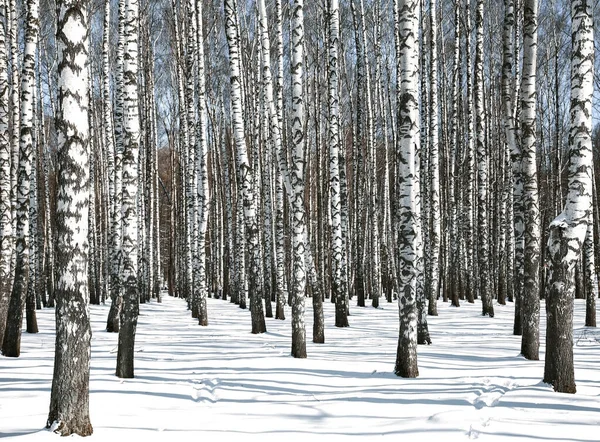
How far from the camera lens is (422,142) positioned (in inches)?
614

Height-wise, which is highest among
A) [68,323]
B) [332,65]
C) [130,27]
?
[332,65]

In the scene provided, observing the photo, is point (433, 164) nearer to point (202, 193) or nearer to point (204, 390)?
point (202, 193)

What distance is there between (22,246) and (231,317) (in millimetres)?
7448

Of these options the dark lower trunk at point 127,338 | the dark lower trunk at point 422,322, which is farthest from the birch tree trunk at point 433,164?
the dark lower trunk at point 127,338

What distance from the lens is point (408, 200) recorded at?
703 centimetres

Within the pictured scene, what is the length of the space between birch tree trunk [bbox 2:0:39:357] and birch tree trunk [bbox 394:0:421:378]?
239 inches

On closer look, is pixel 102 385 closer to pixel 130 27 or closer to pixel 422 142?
pixel 130 27

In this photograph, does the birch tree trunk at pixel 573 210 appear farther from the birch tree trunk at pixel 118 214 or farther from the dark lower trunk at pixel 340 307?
the birch tree trunk at pixel 118 214

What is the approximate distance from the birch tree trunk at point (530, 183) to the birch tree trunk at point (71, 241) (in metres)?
6.30

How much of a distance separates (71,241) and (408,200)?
417 centimetres

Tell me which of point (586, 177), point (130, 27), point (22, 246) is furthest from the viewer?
point (22, 246)

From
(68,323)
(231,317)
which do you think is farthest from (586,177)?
(231,317)

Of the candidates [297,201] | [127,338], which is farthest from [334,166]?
[127,338]

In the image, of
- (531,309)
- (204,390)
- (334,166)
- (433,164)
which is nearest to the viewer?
(204,390)
